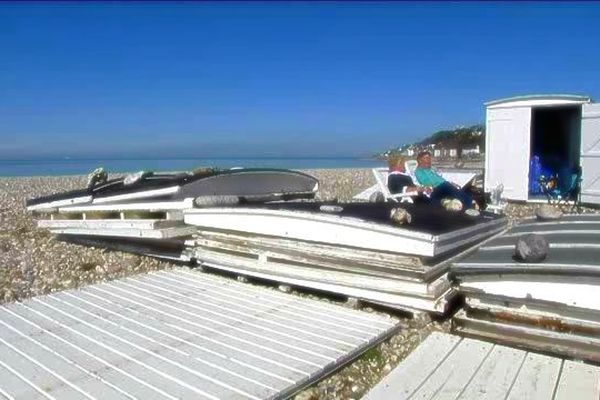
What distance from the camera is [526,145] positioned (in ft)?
45.9

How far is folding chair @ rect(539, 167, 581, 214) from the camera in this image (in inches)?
526

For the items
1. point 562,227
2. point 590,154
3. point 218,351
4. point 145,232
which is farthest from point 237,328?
point 590,154

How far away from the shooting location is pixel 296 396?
3.25m

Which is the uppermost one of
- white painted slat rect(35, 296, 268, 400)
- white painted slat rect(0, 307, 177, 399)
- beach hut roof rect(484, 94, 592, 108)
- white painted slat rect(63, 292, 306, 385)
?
beach hut roof rect(484, 94, 592, 108)

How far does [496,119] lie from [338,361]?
12849 mm

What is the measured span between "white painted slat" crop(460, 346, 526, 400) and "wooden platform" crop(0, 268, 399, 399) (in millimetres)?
897

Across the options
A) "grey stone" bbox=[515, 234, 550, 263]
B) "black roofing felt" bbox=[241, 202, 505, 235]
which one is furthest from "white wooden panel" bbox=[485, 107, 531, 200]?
"grey stone" bbox=[515, 234, 550, 263]

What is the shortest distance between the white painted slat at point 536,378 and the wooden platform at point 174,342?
1152mm

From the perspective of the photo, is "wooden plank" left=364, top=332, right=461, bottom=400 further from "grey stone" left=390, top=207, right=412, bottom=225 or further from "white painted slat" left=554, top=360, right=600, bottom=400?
"grey stone" left=390, top=207, right=412, bottom=225

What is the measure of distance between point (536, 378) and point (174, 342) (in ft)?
8.89

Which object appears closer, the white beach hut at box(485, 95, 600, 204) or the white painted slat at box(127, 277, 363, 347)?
the white painted slat at box(127, 277, 363, 347)

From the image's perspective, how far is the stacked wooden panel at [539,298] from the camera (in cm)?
369

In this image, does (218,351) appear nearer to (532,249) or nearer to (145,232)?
(532,249)

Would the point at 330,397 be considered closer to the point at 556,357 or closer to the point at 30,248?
the point at 556,357
